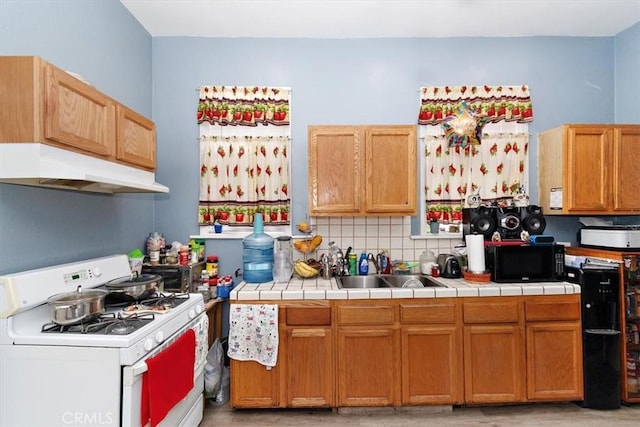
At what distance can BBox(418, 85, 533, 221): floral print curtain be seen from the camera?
9.62ft

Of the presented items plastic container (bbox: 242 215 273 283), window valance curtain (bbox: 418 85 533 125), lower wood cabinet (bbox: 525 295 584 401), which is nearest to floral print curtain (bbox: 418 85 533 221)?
window valance curtain (bbox: 418 85 533 125)

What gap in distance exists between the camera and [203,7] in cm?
253

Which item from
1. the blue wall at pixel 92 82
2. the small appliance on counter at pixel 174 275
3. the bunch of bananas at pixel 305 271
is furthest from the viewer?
the bunch of bananas at pixel 305 271

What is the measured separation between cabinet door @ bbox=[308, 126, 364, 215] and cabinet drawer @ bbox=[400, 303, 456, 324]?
2.79 feet

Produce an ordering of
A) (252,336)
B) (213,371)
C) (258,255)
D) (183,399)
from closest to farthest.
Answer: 1. (183,399)
2. (252,336)
3. (213,371)
4. (258,255)

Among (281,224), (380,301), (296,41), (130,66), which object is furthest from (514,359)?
(130,66)

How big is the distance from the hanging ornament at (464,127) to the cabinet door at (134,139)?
243 centimetres

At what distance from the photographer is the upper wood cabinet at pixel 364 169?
2.60 m

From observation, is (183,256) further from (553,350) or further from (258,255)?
(553,350)

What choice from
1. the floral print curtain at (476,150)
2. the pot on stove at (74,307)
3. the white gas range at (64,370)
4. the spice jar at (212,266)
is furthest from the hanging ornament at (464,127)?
the pot on stove at (74,307)

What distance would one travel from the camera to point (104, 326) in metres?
1.51

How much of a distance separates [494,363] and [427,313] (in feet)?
1.99

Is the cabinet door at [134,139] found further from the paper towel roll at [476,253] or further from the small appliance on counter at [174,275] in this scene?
the paper towel roll at [476,253]

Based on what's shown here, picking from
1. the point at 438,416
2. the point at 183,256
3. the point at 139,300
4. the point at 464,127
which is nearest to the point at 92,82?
the point at 183,256
